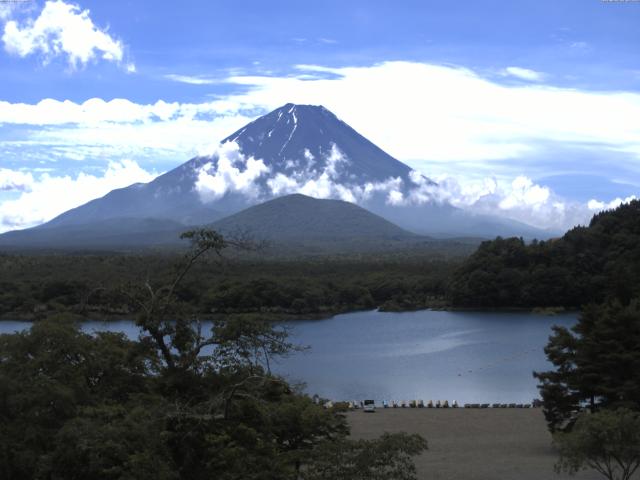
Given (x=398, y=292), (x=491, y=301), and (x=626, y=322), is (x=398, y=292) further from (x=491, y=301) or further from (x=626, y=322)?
(x=626, y=322)

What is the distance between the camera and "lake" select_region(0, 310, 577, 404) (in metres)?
24.0

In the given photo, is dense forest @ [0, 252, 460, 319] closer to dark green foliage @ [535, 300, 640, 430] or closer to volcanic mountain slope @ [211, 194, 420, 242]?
dark green foliage @ [535, 300, 640, 430]

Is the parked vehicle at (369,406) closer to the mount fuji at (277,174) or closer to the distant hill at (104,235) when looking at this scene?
the distant hill at (104,235)

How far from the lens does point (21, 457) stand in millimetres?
8039

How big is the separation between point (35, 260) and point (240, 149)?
113986mm

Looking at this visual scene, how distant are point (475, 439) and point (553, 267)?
33850 millimetres

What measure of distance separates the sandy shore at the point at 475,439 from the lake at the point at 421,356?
3.08m

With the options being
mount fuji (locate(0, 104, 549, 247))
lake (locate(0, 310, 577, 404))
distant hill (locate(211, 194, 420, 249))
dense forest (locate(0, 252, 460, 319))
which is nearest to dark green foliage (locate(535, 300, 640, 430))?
lake (locate(0, 310, 577, 404))

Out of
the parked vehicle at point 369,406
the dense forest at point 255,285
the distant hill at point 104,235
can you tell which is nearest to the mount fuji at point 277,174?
the distant hill at point 104,235

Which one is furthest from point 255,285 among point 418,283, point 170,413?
point 170,413

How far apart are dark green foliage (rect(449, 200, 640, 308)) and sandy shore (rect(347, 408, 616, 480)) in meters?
27.6

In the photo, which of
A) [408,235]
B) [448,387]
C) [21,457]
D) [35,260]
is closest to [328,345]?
[448,387]

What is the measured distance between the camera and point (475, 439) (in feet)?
52.6

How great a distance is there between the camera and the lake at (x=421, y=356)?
944 inches
